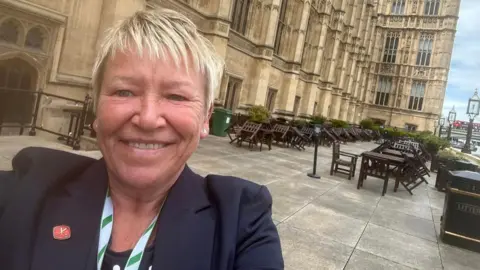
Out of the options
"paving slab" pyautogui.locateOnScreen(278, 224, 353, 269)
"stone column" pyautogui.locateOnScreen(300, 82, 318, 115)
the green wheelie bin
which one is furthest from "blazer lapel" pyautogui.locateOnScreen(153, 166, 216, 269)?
"stone column" pyautogui.locateOnScreen(300, 82, 318, 115)

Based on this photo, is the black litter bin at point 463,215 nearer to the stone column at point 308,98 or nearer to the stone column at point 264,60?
the stone column at point 264,60

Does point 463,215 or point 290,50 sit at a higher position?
point 290,50

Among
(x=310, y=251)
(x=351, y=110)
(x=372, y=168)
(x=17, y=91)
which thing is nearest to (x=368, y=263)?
(x=310, y=251)

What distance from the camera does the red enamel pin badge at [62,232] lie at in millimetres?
1014

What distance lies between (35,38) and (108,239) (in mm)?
7391

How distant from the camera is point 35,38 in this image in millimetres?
6828

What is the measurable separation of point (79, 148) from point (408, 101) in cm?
4603

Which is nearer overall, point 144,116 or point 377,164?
point 144,116

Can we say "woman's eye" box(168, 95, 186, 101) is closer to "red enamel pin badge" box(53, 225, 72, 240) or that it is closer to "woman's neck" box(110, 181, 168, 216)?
"woman's neck" box(110, 181, 168, 216)

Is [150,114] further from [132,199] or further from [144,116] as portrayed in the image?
[132,199]

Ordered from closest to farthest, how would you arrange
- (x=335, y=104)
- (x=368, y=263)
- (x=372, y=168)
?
(x=368, y=263) → (x=372, y=168) → (x=335, y=104)

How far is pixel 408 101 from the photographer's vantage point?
4356 centimetres

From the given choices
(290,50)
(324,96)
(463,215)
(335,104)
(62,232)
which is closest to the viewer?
(62,232)

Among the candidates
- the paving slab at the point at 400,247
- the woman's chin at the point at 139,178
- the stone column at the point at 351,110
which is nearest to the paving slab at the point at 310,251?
the paving slab at the point at 400,247
